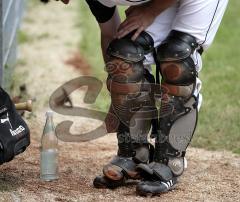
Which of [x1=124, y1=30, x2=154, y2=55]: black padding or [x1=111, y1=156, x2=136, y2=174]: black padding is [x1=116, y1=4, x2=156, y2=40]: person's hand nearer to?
[x1=124, y1=30, x2=154, y2=55]: black padding

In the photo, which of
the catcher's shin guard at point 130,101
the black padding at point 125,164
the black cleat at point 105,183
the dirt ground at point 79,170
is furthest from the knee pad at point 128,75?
the dirt ground at point 79,170

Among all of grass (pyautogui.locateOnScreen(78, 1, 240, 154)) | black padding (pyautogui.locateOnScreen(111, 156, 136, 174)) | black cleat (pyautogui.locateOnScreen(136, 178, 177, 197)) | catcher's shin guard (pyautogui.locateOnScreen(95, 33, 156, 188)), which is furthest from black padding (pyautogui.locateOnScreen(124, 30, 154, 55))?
grass (pyautogui.locateOnScreen(78, 1, 240, 154))

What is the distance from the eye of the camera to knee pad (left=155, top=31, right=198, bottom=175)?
5102 millimetres

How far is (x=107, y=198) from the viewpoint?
5086mm

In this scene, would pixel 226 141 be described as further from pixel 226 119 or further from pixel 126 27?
pixel 126 27

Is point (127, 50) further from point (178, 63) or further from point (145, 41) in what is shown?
point (178, 63)

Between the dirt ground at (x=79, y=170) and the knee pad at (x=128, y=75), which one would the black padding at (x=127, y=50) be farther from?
the dirt ground at (x=79, y=170)

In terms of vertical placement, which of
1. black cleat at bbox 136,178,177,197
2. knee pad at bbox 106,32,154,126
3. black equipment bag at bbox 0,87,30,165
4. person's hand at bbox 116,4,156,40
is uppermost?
person's hand at bbox 116,4,156,40

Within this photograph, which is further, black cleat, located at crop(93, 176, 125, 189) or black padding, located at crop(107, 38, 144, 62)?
black cleat, located at crop(93, 176, 125, 189)

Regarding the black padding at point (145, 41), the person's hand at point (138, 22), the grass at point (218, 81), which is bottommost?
the grass at point (218, 81)

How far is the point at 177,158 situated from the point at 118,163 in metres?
0.37

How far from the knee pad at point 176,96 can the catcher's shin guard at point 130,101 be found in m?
0.11

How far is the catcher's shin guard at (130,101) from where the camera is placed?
511 cm

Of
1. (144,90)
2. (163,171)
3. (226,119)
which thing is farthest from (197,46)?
(226,119)
